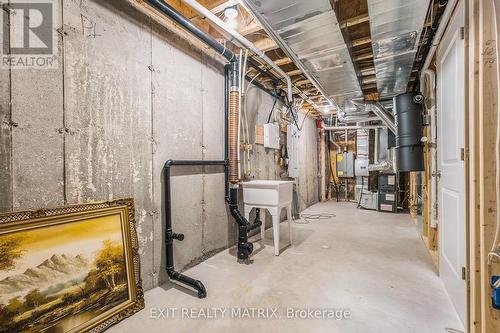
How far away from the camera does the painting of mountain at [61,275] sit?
1150mm

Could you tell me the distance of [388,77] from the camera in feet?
10.0

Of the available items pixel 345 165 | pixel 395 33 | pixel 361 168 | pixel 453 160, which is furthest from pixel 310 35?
pixel 345 165

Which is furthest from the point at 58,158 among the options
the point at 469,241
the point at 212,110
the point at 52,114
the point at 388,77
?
the point at 388,77

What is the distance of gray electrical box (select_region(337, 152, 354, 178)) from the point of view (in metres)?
6.97

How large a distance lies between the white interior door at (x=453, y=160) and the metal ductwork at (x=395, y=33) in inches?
10.0

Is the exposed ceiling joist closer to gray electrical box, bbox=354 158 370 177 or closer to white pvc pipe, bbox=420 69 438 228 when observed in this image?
white pvc pipe, bbox=420 69 438 228

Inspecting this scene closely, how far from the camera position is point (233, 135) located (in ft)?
8.85

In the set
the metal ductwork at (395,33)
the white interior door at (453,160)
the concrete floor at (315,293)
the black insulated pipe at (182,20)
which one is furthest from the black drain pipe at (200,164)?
the white interior door at (453,160)

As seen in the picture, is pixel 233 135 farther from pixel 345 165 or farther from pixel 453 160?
pixel 345 165

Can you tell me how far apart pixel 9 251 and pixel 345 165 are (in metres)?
7.29

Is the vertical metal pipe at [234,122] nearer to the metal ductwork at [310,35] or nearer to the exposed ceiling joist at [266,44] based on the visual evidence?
the exposed ceiling joist at [266,44]

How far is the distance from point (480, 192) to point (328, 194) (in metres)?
6.38

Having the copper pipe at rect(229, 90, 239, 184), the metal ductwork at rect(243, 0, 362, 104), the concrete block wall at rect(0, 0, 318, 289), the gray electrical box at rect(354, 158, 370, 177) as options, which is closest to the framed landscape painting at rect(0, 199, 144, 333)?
the concrete block wall at rect(0, 0, 318, 289)

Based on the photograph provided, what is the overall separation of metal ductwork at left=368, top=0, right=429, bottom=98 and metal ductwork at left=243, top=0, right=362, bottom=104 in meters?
0.29
